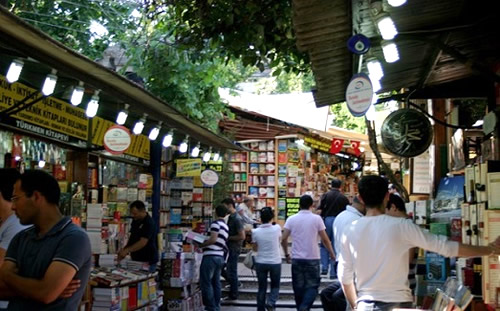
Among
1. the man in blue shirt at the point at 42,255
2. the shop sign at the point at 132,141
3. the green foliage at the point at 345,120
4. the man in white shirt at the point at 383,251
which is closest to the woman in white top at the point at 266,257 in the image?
the shop sign at the point at 132,141

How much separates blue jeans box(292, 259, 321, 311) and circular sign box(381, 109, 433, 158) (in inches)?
93.2

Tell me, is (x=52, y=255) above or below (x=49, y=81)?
below

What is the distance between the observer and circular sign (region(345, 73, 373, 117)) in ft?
21.4

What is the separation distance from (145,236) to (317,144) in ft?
36.4

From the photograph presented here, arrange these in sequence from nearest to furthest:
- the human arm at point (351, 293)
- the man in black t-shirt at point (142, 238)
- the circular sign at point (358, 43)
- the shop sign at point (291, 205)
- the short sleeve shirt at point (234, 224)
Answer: the human arm at point (351, 293) < the circular sign at point (358, 43) < the man in black t-shirt at point (142, 238) < the short sleeve shirt at point (234, 224) < the shop sign at point (291, 205)

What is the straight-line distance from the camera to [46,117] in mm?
9227

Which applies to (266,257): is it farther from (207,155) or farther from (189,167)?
(207,155)

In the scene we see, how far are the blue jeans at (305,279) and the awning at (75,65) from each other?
117 inches

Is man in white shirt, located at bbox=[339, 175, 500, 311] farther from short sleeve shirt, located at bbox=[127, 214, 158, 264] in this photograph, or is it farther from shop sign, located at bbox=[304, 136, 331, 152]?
shop sign, located at bbox=[304, 136, 331, 152]

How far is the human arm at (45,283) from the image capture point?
3.38 metres

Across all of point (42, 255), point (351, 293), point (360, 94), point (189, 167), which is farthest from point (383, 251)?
point (189, 167)

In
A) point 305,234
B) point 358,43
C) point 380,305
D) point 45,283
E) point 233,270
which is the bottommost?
point 233,270


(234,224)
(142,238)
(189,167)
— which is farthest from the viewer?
(189,167)

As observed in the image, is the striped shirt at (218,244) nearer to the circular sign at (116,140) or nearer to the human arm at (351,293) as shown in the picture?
the circular sign at (116,140)
